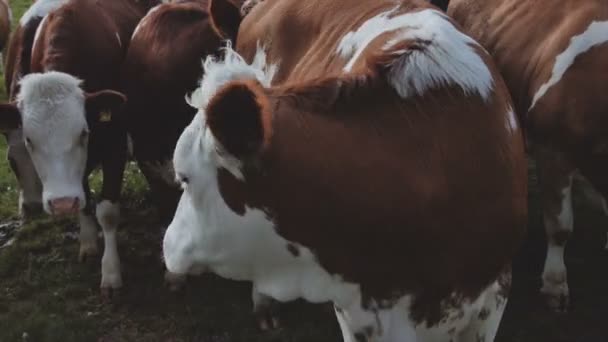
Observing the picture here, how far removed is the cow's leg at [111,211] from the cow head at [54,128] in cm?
50

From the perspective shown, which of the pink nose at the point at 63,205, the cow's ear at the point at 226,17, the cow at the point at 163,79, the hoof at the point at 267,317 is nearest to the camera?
the pink nose at the point at 63,205

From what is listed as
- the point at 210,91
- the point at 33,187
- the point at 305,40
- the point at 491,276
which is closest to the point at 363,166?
the point at 210,91

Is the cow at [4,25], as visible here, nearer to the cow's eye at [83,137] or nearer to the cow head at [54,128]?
the cow head at [54,128]

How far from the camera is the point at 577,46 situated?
422 cm

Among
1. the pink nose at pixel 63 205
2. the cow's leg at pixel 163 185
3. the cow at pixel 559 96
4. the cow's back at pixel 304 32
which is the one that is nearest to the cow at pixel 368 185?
the cow's back at pixel 304 32

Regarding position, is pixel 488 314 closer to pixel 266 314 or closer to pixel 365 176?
pixel 365 176

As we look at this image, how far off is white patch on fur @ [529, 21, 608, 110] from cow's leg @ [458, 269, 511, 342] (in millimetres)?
1704

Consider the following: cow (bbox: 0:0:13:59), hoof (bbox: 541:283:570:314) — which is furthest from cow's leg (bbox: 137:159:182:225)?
cow (bbox: 0:0:13:59)

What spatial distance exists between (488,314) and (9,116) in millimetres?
2932

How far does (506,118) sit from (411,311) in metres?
0.70

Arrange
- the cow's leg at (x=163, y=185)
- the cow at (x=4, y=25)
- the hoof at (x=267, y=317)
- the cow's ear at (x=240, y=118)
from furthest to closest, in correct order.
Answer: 1. the cow at (x=4, y=25)
2. the cow's leg at (x=163, y=185)
3. the hoof at (x=267, y=317)
4. the cow's ear at (x=240, y=118)

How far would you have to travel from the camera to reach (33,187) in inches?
215

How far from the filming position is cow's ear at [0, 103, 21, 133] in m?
4.49

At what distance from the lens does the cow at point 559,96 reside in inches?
162
